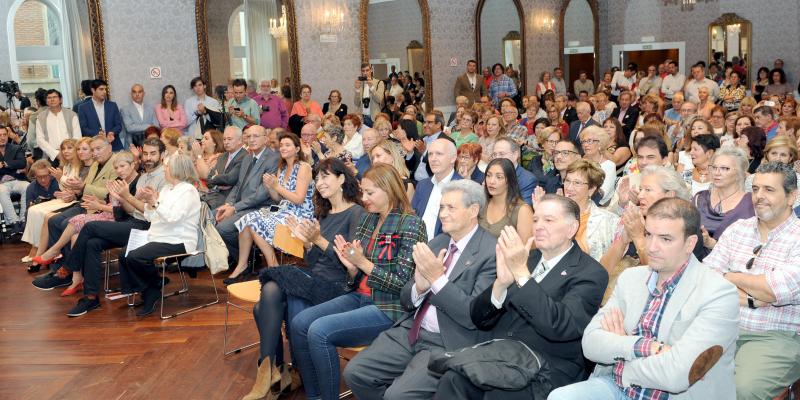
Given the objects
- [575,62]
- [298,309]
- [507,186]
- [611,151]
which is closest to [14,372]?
[298,309]

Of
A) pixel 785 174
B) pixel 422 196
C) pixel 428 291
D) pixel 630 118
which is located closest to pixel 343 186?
pixel 422 196

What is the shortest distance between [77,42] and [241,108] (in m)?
2.43

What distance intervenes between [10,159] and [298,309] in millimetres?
5916

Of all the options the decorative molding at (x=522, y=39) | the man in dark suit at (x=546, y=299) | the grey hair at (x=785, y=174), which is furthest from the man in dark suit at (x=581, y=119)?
the man in dark suit at (x=546, y=299)

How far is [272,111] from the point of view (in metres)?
11.0

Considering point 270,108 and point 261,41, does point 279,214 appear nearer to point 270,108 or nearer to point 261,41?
point 270,108

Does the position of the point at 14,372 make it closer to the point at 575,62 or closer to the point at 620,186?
the point at 620,186

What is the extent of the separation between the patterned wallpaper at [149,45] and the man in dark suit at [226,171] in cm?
370

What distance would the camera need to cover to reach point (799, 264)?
3123 millimetres

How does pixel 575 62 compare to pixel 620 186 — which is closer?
pixel 620 186

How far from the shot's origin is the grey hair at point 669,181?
12.7 ft

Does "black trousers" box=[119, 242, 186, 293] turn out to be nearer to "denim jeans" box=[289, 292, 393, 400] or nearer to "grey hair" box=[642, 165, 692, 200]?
"denim jeans" box=[289, 292, 393, 400]

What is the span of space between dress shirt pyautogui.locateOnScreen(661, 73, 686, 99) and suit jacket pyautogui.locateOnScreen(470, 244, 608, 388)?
1129cm

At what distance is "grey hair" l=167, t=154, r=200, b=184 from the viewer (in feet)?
19.0
